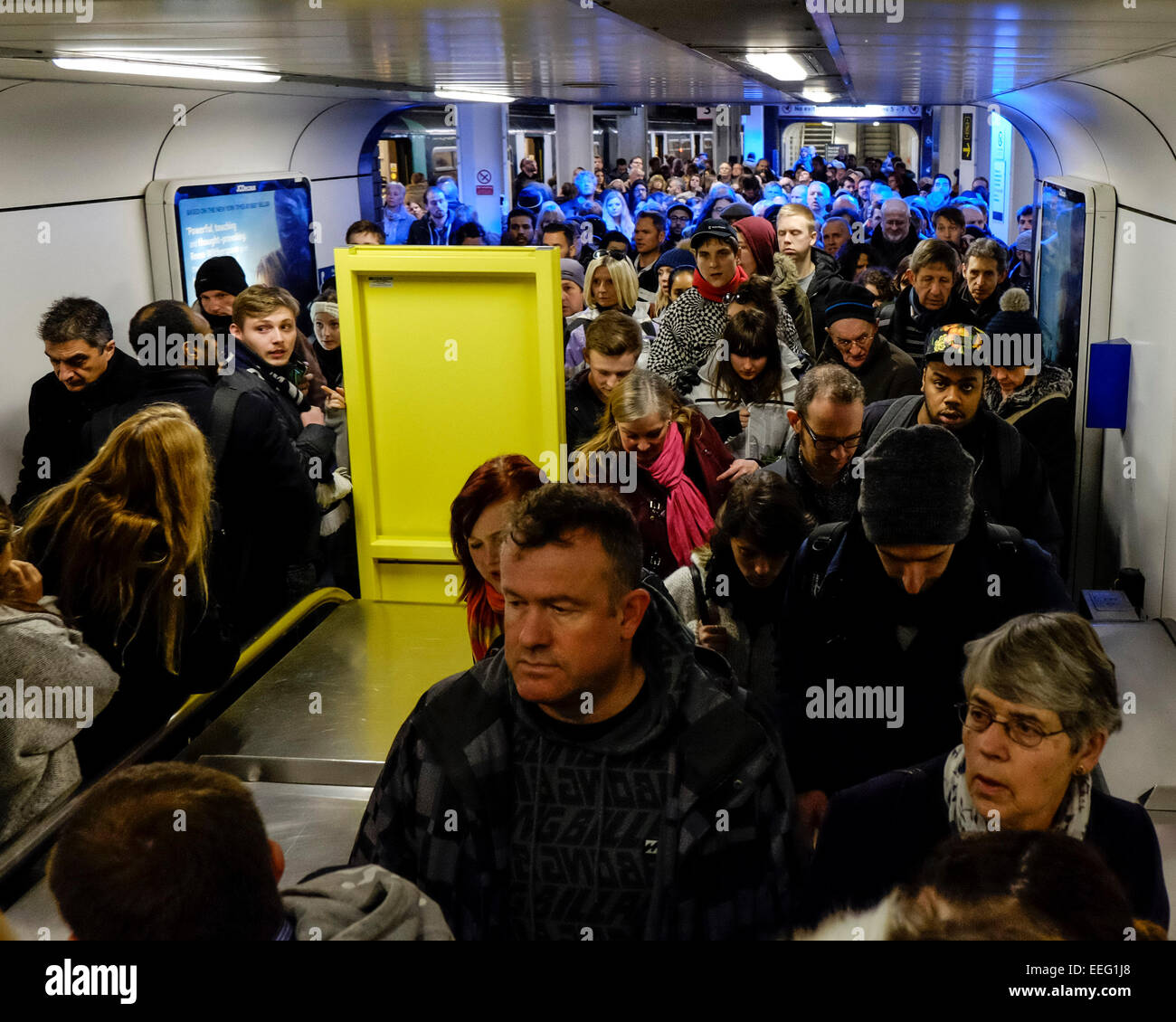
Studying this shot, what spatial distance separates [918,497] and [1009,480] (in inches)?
38.8

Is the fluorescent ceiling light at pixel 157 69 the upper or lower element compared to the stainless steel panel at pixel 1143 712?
upper

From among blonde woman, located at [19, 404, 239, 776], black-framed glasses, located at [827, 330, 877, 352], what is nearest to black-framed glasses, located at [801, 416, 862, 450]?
A: black-framed glasses, located at [827, 330, 877, 352]

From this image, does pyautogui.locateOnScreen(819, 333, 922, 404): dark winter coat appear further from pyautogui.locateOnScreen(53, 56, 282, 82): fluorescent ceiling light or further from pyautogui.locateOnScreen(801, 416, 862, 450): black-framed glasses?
pyautogui.locateOnScreen(53, 56, 282, 82): fluorescent ceiling light

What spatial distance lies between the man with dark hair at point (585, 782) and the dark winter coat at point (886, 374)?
2626 mm

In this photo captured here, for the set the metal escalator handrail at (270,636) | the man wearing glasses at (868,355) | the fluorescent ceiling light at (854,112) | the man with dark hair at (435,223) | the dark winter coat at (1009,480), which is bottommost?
the metal escalator handrail at (270,636)

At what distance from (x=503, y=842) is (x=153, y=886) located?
1.76ft

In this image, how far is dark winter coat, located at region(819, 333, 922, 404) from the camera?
174 inches

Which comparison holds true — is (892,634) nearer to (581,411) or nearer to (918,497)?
(918,497)

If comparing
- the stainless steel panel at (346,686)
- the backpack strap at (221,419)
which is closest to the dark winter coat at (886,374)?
the stainless steel panel at (346,686)

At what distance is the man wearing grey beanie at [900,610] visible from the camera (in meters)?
2.46

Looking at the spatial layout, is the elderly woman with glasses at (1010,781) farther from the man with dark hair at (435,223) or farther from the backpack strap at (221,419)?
the man with dark hair at (435,223)

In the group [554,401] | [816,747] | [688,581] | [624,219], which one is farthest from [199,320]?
[624,219]

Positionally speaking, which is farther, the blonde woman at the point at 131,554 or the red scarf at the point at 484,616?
the blonde woman at the point at 131,554
